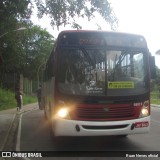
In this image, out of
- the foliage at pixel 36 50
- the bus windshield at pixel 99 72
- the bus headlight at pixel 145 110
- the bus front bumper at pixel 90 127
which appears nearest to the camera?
the bus front bumper at pixel 90 127

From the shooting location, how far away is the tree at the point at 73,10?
600 inches

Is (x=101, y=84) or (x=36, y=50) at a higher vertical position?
(x=36, y=50)

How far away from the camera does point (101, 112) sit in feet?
35.6

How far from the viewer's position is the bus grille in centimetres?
1080

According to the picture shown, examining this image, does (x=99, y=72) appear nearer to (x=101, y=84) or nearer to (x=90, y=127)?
(x=101, y=84)

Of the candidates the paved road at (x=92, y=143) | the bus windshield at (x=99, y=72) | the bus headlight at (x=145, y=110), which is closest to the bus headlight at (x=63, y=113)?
the bus windshield at (x=99, y=72)

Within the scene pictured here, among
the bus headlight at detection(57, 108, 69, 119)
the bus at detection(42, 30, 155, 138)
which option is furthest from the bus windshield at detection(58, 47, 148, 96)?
→ the bus headlight at detection(57, 108, 69, 119)

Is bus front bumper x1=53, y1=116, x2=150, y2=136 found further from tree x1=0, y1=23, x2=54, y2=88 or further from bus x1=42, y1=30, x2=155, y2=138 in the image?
tree x1=0, y1=23, x2=54, y2=88

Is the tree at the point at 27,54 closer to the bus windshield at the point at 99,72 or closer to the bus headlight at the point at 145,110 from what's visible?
the bus windshield at the point at 99,72

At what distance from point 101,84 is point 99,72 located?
322 mm

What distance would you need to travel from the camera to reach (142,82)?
11336mm

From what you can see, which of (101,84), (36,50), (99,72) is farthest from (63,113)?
(36,50)

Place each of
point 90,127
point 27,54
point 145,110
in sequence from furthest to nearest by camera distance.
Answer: point 27,54, point 145,110, point 90,127

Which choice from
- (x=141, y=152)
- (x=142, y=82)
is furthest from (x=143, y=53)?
(x=141, y=152)
